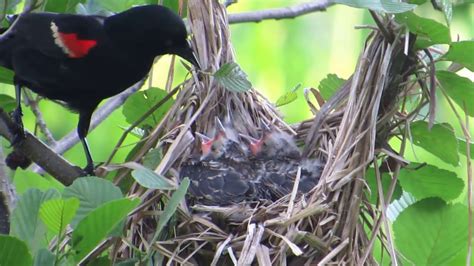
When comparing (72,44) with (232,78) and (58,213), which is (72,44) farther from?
(58,213)

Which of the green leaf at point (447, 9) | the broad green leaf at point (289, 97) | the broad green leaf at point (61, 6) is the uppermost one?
the green leaf at point (447, 9)

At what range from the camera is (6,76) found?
3.02 m

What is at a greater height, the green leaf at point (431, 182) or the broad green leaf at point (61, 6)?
the broad green leaf at point (61, 6)

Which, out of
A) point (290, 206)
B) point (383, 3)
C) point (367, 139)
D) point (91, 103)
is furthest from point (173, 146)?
point (91, 103)

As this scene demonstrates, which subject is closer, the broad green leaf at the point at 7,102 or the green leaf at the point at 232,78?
the green leaf at the point at 232,78

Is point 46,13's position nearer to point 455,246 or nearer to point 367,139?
point 367,139

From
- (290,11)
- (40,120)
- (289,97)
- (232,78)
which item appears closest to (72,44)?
(40,120)

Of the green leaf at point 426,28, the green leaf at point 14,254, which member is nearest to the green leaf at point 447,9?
the green leaf at point 426,28

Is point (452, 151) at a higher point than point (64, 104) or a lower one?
higher

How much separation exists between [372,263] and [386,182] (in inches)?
9.6

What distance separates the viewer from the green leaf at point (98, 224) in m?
1.71

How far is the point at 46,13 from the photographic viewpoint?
2.90 meters

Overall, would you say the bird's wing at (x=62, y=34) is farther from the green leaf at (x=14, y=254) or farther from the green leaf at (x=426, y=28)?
the green leaf at (x=14, y=254)

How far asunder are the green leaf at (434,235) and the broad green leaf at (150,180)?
0.65 meters
